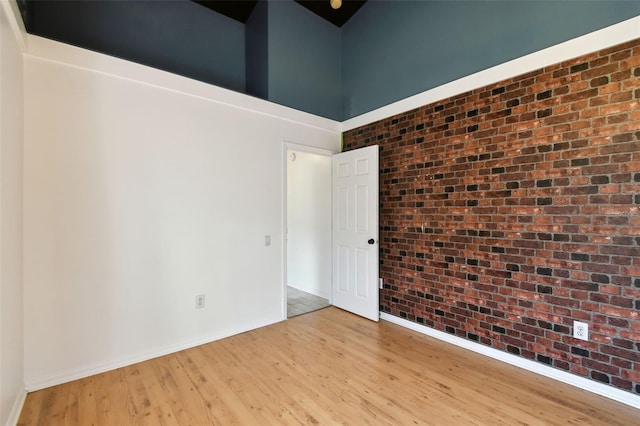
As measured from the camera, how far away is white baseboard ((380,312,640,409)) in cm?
189

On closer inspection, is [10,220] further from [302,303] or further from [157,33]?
[302,303]

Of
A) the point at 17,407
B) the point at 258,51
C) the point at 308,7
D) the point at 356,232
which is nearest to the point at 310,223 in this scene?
the point at 356,232

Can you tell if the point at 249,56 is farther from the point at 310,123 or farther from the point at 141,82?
the point at 141,82

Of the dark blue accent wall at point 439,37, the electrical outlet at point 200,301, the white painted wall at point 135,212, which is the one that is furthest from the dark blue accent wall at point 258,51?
the electrical outlet at point 200,301

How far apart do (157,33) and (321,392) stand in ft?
12.6

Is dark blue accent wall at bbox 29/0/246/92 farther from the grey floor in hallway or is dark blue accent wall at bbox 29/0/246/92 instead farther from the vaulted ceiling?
the grey floor in hallway

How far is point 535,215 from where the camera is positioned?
2.22m

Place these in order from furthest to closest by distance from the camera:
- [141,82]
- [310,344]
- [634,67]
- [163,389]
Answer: [310,344] → [141,82] → [163,389] → [634,67]

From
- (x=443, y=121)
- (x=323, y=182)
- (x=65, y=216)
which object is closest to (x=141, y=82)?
(x=65, y=216)

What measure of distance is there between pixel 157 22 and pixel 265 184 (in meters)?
2.12

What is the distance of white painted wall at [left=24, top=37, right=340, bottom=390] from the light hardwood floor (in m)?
0.30

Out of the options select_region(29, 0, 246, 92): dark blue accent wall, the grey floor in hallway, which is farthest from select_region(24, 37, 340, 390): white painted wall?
select_region(29, 0, 246, 92): dark blue accent wall

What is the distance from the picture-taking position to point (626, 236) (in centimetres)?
186

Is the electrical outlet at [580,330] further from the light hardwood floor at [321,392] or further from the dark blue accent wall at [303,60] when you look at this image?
the dark blue accent wall at [303,60]
